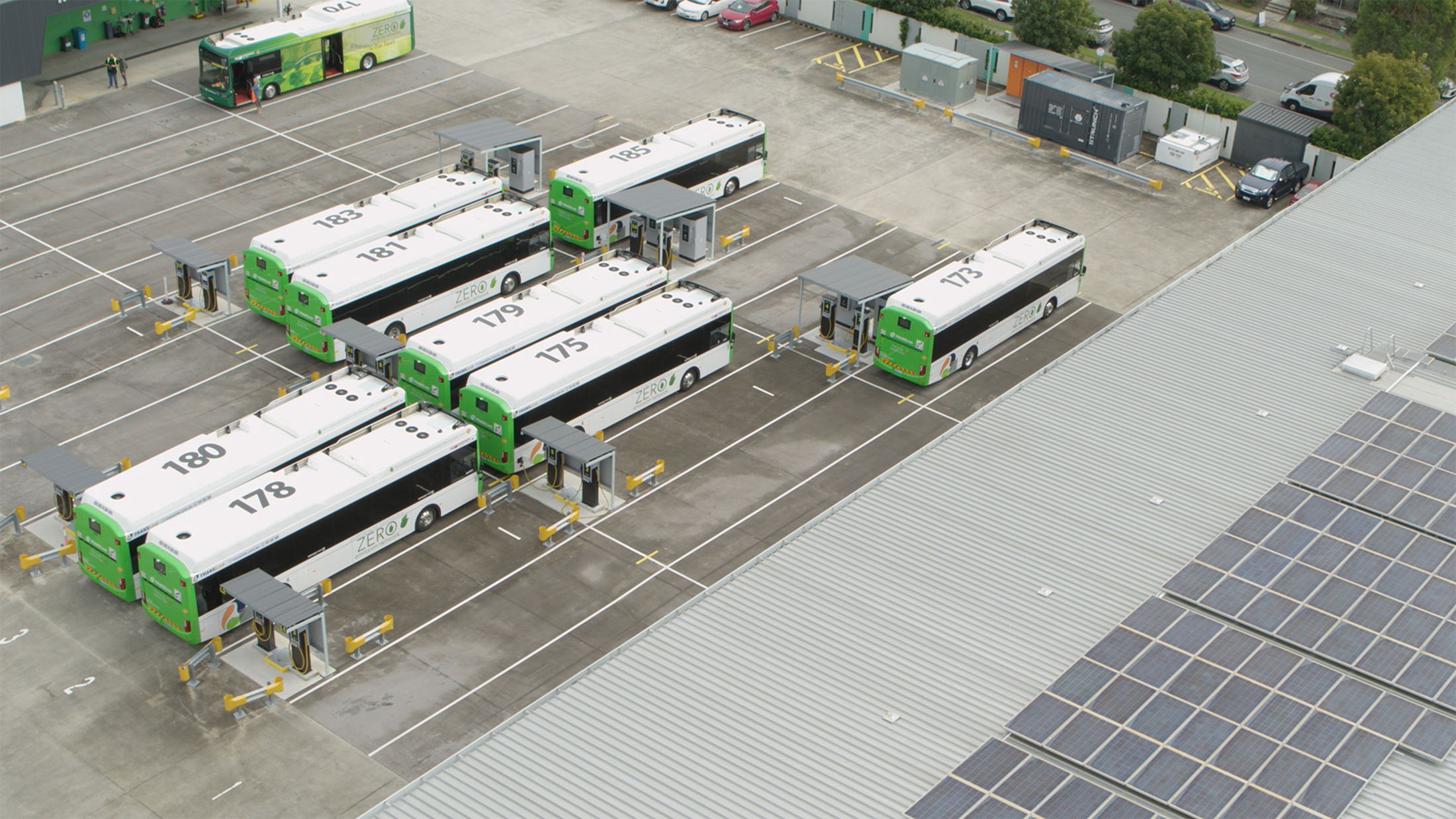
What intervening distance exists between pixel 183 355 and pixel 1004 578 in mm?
31369

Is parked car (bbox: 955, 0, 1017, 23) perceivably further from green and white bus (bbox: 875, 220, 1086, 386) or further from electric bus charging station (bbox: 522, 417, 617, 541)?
electric bus charging station (bbox: 522, 417, 617, 541)

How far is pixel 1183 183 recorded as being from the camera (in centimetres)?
7094

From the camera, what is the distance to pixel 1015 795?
1196 inches

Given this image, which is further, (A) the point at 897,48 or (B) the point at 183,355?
(A) the point at 897,48

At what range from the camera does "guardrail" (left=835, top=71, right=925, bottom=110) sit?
252 feet

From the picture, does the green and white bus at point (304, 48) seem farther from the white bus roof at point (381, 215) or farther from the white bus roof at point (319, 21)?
the white bus roof at point (381, 215)

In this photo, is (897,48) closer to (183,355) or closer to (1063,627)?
(183,355)

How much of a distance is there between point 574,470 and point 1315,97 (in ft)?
156

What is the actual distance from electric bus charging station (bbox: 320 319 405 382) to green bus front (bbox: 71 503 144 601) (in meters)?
9.90

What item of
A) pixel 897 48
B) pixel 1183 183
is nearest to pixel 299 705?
pixel 1183 183

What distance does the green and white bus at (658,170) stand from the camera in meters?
62.0

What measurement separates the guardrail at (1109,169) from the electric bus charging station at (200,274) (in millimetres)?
37098

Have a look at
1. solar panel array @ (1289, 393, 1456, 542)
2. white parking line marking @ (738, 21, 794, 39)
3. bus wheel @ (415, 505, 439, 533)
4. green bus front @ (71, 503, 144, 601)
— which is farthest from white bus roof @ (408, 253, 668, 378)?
white parking line marking @ (738, 21, 794, 39)

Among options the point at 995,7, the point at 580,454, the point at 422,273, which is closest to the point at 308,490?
the point at 580,454
